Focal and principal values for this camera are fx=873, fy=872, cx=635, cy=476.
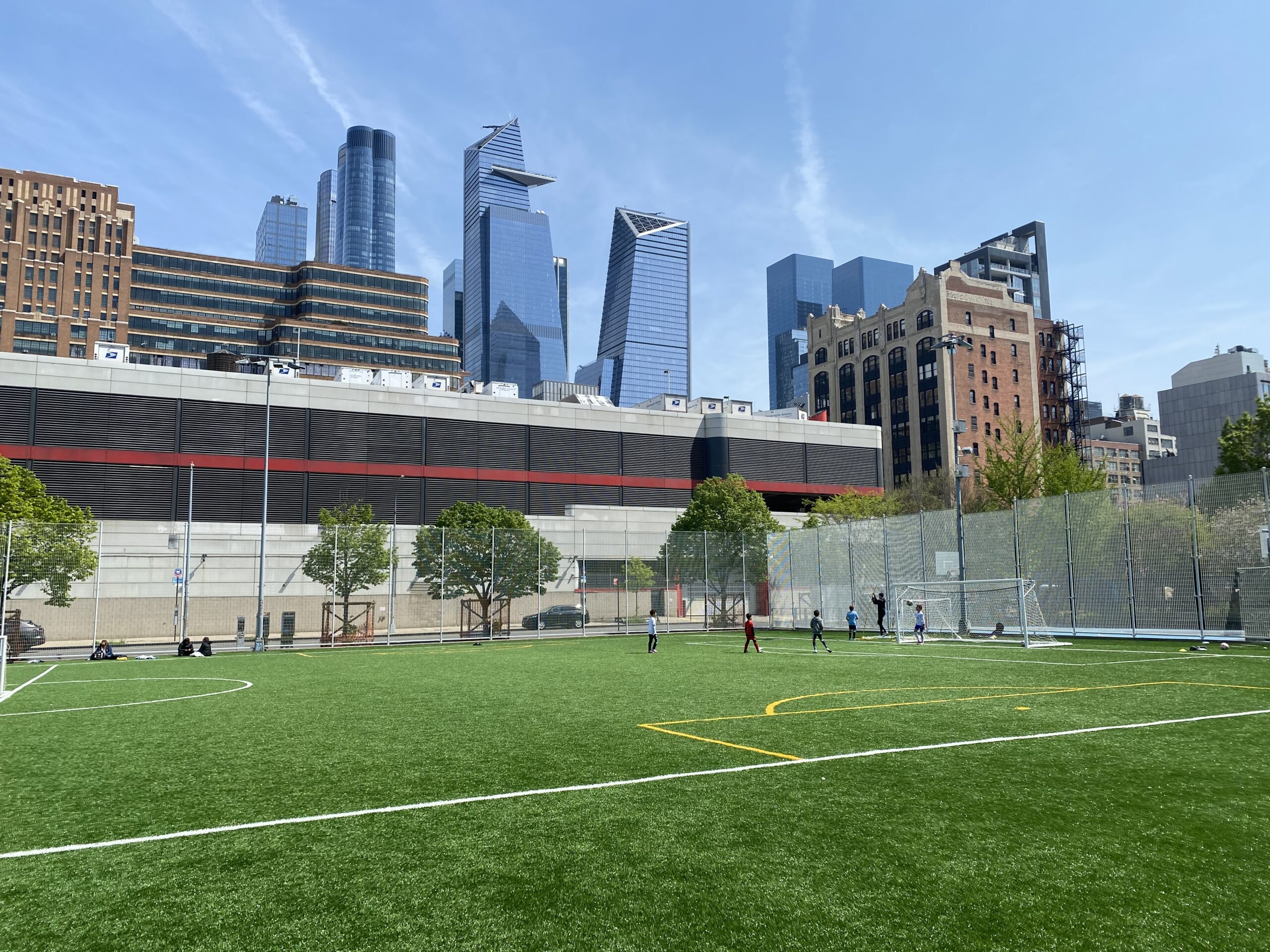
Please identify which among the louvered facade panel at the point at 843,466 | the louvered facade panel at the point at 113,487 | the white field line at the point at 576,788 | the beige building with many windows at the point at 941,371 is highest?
the beige building with many windows at the point at 941,371

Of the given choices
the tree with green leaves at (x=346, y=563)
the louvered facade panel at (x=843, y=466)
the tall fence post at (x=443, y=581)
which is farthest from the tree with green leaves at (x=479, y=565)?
the louvered facade panel at (x=843, y=466)

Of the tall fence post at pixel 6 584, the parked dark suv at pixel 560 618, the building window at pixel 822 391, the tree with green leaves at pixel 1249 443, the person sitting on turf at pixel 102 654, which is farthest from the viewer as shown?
the building window at pixel 822 391

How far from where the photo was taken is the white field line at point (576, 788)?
670 cm

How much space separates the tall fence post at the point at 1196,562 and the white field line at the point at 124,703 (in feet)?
87.9

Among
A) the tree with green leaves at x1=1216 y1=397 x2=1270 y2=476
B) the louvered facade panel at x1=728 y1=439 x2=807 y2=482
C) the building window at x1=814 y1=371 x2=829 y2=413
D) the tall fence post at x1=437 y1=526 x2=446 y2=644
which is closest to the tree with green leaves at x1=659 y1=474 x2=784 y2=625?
the tall fence post at x1=437 y1=526 x2=446 y2=644

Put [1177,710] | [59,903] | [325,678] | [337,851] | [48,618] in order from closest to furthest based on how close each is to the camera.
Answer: [59,903]
[337,851]
[1177,710]
[325,678]
[48,618]

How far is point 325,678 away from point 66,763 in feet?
37.6

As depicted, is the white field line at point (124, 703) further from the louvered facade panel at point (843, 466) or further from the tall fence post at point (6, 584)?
the louvered facade panel at point (843, 466)

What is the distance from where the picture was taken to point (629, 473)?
254 ft

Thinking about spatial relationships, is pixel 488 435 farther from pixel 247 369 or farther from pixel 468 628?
pixel 247 369

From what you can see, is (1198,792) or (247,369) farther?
(247,369)

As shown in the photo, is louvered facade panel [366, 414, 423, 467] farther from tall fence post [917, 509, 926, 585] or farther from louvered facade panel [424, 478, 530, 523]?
tall fence post [917, 509, 926, 585]

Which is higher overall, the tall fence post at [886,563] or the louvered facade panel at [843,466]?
the louvered facade panel at [843,466]

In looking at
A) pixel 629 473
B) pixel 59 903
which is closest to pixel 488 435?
pixel 629 473
